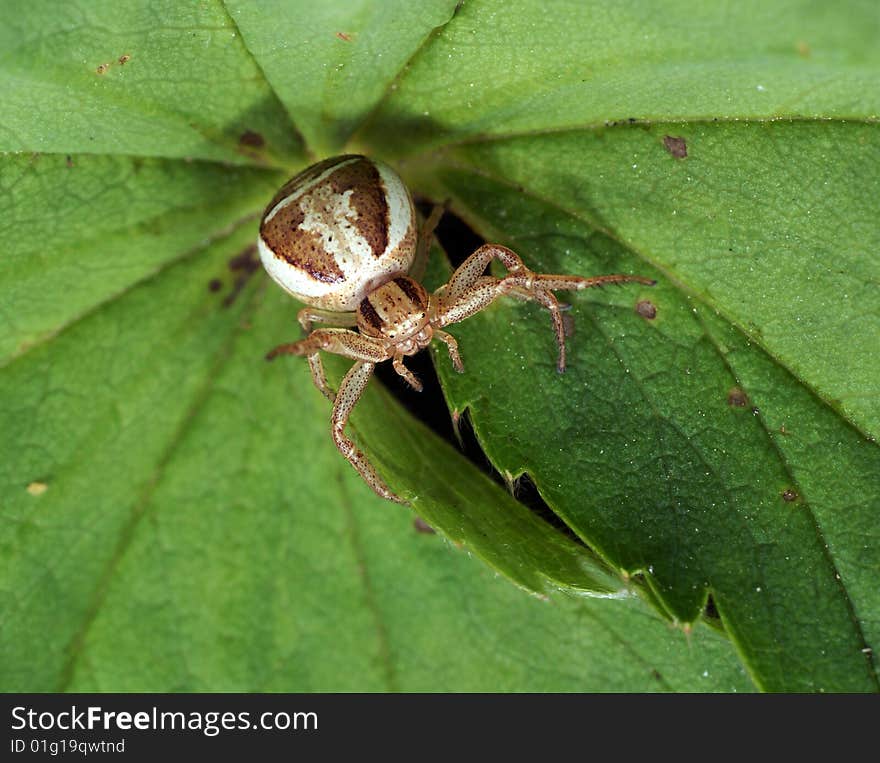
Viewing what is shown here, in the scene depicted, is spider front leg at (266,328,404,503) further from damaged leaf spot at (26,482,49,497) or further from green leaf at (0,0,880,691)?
damaged leaf spot at (26,482,49,497)

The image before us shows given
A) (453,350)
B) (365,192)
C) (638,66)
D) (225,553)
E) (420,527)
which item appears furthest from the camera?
(420,527)

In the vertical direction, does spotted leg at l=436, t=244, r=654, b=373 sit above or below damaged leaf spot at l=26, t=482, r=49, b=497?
below

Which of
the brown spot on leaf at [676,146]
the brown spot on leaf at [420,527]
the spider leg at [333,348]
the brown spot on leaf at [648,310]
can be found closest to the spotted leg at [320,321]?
the spider leg at [333,348]

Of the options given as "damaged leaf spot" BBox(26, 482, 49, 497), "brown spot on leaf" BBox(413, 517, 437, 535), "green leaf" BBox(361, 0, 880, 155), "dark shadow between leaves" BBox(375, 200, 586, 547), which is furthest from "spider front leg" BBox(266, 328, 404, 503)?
"damaged leaf spot" BBox(26, 482, 49, 497)

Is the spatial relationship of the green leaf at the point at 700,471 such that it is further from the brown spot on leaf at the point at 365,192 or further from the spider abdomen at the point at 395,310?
the brown spot on leaf at the point at 365,192

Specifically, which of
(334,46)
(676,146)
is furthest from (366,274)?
(676,146)

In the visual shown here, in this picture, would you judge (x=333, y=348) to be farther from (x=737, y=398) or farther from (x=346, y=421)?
(x=737, y=398)
